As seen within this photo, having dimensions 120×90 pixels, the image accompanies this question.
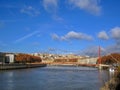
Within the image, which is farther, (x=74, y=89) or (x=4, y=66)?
(x=4, y=66)

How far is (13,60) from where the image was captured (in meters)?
128

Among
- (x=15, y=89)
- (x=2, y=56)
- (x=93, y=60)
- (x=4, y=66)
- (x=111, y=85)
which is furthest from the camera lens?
(x=93, y=60)

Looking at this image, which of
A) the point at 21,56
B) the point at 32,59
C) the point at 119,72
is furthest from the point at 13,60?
the point at 119,72

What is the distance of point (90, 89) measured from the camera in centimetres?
3097

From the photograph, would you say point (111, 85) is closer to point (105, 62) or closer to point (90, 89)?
point (90, 89)

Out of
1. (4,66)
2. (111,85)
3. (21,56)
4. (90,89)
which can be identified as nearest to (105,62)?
(21,56)

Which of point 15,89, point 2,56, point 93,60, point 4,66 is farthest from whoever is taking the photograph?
point 93,60

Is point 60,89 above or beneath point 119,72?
beneath

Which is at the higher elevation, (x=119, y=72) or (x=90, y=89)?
(x=119, y=72)

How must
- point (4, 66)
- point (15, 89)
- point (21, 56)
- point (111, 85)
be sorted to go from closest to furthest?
point (111, 85) → point (15, 89) → point (4, 66) → point (21, 56)

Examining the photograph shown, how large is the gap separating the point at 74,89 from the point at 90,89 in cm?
174

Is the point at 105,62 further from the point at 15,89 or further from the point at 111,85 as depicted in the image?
the point at 111,85

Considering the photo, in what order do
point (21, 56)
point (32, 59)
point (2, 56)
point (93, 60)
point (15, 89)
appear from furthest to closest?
1. point (93, 60)
2. point (32, 59)
3. point (21, 56)
4. point (2, 56)
5. point (15, 89)

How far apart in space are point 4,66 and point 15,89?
184 ft
